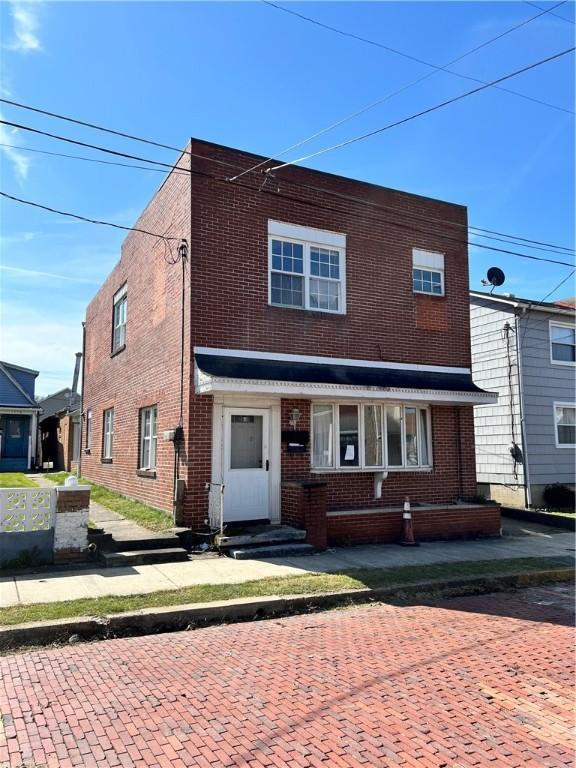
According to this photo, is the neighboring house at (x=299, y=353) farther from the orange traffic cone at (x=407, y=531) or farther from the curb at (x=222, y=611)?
the curb at (x=222, y=611)

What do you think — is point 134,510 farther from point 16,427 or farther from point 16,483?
point 16,427

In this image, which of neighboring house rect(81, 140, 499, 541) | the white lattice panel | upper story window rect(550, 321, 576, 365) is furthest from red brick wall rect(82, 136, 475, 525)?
upper story window rect(550, 321, 576, 365)

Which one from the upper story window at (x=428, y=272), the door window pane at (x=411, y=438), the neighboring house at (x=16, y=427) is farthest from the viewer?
the neighboring house at (x=16, y=427)

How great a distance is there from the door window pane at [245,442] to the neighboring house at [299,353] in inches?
1.2

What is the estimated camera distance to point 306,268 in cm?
1250

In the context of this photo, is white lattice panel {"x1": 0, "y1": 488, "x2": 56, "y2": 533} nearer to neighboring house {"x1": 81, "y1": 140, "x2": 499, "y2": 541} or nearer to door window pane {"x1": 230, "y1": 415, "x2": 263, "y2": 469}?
neighboring house {"x1": 81, "y1": 140, "x2": 499, "y2": 541}

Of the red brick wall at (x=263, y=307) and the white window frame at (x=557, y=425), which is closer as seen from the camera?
the red brick wall at (x=263, y=307)

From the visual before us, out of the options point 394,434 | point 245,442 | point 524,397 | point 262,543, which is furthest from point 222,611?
point 524,397

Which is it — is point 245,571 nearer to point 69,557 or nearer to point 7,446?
point 69,557

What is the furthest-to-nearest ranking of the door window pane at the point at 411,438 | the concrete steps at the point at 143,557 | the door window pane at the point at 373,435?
the door window pane at the point at 411,438
the door window pane at the point at 373,435
the concrete steps at the point at 143,557

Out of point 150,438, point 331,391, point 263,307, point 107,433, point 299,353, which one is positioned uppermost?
point 263,307

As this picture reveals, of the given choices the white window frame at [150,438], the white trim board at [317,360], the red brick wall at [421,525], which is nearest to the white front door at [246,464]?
the white trim board at [317,360]

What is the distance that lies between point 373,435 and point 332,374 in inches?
75.4

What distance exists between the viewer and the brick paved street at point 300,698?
3.76m
